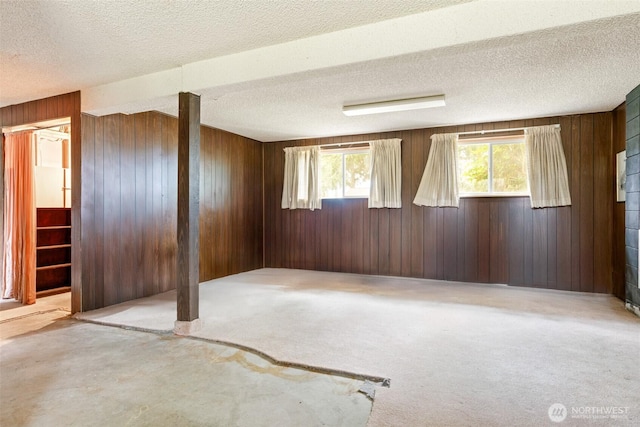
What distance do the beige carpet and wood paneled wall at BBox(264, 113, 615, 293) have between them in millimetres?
388

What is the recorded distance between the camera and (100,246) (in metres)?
3.96

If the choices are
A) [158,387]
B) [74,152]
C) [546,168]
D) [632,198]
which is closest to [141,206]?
[74,152]

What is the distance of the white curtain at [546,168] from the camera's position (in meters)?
4.79

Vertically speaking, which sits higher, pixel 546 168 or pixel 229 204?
pixel 546 168

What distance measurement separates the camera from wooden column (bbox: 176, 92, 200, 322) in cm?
318

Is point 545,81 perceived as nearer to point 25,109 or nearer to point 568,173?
point 568,173

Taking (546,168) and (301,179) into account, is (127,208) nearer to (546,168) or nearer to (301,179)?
(301,179)

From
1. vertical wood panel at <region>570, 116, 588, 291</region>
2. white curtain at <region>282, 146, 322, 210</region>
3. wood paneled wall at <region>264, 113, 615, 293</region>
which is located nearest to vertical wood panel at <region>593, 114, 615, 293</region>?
wood paneled wall at <region>264, 113, 615, 293</region>

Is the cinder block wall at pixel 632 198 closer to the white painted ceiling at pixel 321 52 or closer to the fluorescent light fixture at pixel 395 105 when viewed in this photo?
the white painted ceiling at pixel 321 52

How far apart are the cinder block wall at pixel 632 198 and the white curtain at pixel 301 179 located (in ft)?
13.8

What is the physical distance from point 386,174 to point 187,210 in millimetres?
3524

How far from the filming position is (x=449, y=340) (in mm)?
2969

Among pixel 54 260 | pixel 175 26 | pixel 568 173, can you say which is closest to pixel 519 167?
pixel 568 173

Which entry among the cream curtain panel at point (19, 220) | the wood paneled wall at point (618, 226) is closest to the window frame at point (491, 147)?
the wood paneled wall at point (618, 226)
